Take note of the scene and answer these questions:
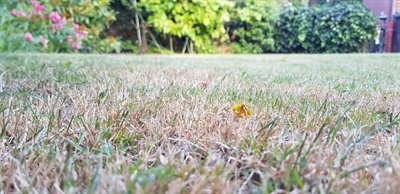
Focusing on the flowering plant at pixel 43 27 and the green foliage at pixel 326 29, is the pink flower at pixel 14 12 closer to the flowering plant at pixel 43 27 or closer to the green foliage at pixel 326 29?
the flowering plant at pixel 43 27

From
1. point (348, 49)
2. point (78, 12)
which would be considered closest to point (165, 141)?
point (78, 12)

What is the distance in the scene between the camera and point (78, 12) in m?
6.10

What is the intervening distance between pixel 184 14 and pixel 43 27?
3186 millimetres

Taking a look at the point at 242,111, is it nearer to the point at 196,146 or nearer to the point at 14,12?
the point at 196,146

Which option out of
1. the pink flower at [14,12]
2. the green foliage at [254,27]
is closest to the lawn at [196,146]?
the pink flower at [14,12]

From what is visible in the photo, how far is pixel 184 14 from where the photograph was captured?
743cm

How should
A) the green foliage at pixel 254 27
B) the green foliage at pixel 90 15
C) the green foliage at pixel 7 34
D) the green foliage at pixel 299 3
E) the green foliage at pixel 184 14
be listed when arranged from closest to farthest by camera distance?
the green foliage at pixel 7 34 < the green foliage at pixel 90 15 < the green foliage at pixel 184 14 < the green foliage at pixel 254 27 < the green foliage at pixel 299 3

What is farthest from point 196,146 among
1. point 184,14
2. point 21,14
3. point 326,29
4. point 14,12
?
point 326,29

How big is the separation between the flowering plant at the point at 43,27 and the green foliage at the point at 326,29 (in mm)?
5029

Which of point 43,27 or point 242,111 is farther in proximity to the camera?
point 43,27

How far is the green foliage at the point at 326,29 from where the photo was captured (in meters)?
8.01

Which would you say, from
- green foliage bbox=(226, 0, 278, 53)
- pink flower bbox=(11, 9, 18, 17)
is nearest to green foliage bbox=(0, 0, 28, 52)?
pink flower bbox=(11, 9, 18, 17)

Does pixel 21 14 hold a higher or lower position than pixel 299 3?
lower

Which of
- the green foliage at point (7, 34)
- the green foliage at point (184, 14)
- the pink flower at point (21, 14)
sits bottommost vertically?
the green foliage at point (7, 34)
